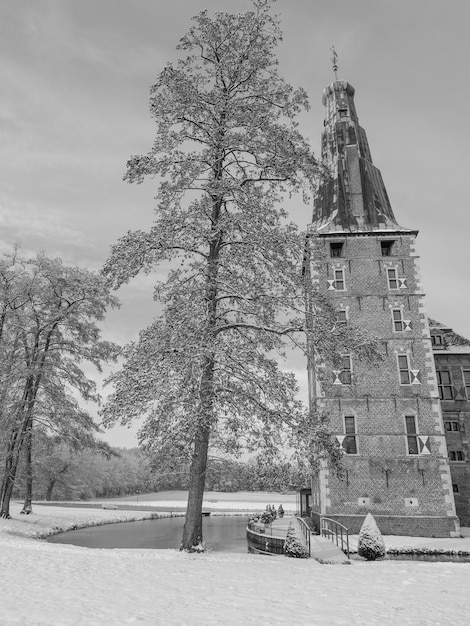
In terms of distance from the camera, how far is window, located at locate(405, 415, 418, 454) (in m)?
23.9

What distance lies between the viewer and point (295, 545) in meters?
14.5

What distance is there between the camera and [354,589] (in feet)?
25.6

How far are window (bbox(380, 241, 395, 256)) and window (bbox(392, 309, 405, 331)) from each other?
3.94 metres

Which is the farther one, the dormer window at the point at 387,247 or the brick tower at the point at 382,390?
the dormer window at the point at 387,247

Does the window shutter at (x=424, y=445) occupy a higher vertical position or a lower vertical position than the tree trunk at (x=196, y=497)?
higher

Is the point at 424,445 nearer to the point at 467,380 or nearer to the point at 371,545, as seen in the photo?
the point at 467,380

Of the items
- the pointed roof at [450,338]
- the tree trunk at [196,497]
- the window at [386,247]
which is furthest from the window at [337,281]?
the tree trunk at [196,497]

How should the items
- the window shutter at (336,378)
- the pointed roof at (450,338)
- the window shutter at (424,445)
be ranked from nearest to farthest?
the window shutter at (424,445)
the window shutter at (336,378)
the pointed roof at (450,338)

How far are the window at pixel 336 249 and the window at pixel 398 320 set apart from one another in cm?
487

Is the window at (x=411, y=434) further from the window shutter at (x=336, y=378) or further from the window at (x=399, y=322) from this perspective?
the window at (x=399, y=322)

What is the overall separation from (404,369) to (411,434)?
11.7 ft

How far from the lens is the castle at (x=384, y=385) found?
23078 millimetres

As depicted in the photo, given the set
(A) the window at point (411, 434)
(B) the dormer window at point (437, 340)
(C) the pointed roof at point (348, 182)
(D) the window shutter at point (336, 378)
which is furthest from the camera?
(B) the dormer window at point (437, 340)

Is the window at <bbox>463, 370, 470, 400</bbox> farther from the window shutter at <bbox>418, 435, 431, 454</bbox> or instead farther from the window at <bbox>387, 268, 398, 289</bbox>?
the window at <bbox>387, 268, 398, 289</bbox>
